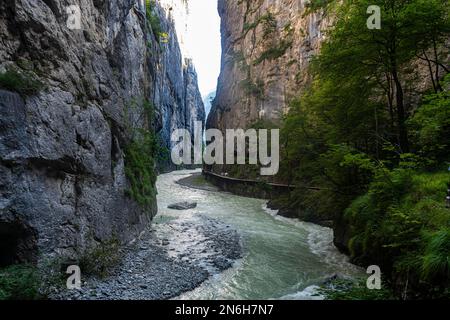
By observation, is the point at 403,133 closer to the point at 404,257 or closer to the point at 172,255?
the point at 404,257

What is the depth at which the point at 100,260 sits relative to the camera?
891 centimetres

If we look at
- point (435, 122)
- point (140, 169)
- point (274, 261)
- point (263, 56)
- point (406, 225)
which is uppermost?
point (263, 56)

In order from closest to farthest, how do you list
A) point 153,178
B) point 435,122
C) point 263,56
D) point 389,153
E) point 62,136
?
1. point 435,122
2. point 62,136
3. point 389,153
4. point 153,178
5. point 263,56

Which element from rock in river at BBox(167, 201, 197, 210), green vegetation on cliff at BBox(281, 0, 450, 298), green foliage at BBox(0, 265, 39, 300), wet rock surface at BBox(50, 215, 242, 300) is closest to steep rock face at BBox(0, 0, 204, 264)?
green foliage at BBox(0, 265, 39, 300)

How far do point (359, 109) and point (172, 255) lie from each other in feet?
32.0

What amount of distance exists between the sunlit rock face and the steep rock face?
63.4ft

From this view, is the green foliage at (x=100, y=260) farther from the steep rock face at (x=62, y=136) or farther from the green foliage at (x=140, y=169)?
the green foliage at (x=140, y=169)

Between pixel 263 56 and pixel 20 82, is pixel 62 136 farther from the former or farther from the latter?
pixel 263 56

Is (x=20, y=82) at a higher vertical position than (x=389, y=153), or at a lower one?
higher

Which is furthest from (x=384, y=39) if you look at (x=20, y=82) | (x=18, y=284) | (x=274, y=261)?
(x=18, y=284)

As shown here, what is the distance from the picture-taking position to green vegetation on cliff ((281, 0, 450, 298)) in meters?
6.71

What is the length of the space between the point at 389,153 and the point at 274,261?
21.7ft

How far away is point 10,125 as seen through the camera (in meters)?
7.23
